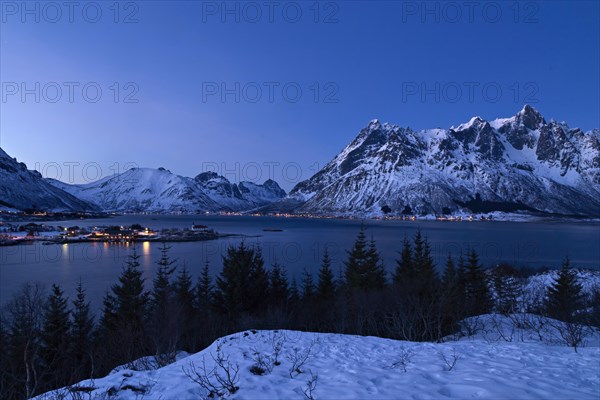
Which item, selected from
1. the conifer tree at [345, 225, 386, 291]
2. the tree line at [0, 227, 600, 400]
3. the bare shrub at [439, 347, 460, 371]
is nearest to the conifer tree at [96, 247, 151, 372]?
the tree line at [0, 227, 600, 400]

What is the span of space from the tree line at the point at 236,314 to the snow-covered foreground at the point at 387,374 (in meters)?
5.03

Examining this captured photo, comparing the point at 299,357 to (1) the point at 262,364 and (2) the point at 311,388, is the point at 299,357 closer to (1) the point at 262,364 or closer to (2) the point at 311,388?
(1) the point at 262,364

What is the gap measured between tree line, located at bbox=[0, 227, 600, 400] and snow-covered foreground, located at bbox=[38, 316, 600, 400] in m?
5.03

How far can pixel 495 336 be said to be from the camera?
1606 centimetres

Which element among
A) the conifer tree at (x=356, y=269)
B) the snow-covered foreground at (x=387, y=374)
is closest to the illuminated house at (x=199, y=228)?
the conifer tree at (x=356, y=269)

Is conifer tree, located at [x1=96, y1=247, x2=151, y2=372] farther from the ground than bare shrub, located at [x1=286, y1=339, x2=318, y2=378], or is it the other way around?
bare shrub, located at [x1=286, y1=339, x2=318, y2=378]

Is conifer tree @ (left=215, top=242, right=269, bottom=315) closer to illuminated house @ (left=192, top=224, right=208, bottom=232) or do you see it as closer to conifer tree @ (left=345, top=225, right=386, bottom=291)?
conifer tree @ (left=345, top=225, right=386, bottom=291)

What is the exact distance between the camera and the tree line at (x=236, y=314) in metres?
19.3

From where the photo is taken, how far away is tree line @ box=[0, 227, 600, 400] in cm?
1934

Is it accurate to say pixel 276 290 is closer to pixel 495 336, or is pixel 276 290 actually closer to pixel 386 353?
pixel 495 336

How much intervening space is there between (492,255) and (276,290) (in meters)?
63.5

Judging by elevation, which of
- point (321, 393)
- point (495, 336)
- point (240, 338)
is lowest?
point (495, 336)

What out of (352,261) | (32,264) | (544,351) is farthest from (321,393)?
(32,264)

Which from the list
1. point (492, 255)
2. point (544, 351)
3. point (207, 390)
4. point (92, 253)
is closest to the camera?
point (207, 390)
